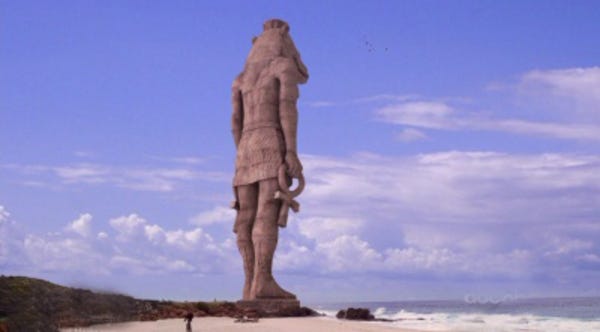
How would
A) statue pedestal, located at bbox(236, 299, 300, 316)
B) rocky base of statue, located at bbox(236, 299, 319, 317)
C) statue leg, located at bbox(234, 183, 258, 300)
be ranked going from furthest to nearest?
1. statue leg, located at bbox(234, 183, 258, 300)
2. statue pedestal, located at bbox(236, 299, 300, 316)
3. rocky base of statue, located at bbox(236, 299, 319, 317)

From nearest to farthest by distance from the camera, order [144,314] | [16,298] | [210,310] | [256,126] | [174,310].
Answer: [16,298] → [144,314] → [174,310] → [210,310] → [256,126]

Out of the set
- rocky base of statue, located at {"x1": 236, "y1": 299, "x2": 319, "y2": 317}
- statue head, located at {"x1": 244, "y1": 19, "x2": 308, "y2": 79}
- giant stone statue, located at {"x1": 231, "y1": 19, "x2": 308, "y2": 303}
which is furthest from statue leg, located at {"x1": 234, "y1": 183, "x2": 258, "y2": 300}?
statue head, located at {"x1": 244, "y1": 19, "x2": 308, "y2": 79}

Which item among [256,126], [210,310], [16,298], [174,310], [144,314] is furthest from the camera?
[256,126]

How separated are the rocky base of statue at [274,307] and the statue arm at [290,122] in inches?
130

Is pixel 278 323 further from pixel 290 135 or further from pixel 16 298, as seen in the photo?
pixel 16 298

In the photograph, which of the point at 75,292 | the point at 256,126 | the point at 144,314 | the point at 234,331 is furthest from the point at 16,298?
the point at 256,126

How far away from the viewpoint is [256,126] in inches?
820

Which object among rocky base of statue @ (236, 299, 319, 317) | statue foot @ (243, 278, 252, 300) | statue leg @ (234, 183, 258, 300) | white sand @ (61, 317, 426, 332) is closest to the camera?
white sand @ (61, 317, 426, 332)

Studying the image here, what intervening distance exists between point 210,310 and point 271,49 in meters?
7.24

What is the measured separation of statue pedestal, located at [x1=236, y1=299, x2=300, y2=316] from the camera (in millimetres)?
19109

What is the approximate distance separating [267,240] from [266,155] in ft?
7.37

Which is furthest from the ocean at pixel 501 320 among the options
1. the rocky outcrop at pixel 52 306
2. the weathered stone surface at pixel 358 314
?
the rocky outcrop at pixel 52 306

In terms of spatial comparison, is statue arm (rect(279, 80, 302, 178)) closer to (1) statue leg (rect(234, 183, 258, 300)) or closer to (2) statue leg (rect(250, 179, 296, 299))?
(2) statue leg (rect(250, 179, 296, 299))

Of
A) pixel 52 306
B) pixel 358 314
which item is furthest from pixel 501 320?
pixel 52 306
